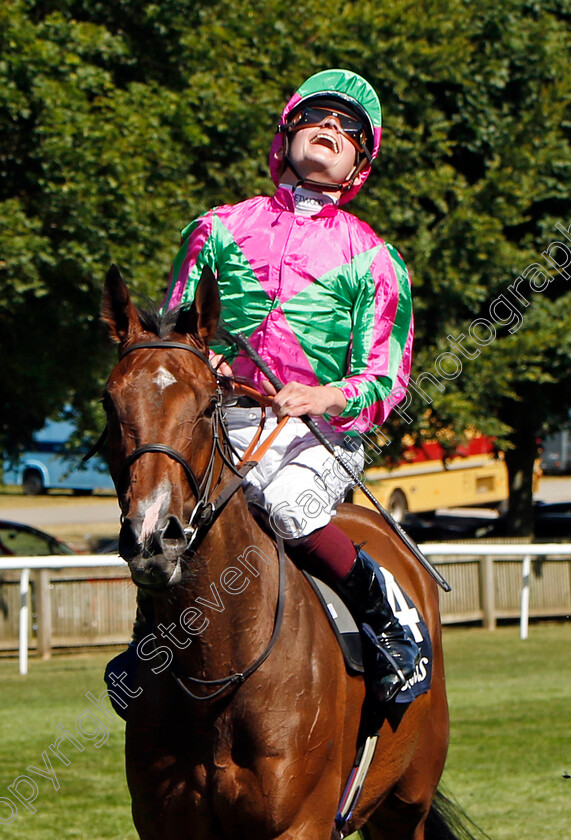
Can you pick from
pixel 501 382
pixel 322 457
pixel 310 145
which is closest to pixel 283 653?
pixel 322 457

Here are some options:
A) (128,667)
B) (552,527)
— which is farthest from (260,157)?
(552,527)

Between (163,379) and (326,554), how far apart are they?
0.94 meters

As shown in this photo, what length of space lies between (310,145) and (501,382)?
32.6 feet

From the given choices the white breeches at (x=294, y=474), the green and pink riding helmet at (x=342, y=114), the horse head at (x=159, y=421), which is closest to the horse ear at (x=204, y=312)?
Answer: the horse head at (x=159, y=421)

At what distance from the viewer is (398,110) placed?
42.9 feet

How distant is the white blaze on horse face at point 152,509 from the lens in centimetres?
232

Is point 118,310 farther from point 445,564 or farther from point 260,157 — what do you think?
point 445,564

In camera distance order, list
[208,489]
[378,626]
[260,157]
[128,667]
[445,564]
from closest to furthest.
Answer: [208,489] < [128,667] < [378,626] < [260,157] < [445,564]

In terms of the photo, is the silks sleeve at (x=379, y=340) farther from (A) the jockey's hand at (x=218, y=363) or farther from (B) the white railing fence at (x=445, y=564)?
(B) the white railing fence at (x=445, y=564)

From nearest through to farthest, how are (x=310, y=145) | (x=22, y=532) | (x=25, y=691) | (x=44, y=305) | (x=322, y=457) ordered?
1. (x=322, y=457)
2. (x=310, y=145)
3. (x=25, y=691)
4. (x=44, y=305)
5. (x=22, y=532)

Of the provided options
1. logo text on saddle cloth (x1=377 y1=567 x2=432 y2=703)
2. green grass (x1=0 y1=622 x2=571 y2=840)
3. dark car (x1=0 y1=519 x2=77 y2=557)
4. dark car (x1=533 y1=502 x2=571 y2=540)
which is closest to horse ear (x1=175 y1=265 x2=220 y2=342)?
logo text on saddle cloth (x1=377 y1=567 x2=432 y2=703)

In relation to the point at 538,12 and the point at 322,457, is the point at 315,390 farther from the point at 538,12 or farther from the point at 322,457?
the point at 538,12

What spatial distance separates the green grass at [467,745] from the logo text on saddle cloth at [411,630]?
2.20 metres

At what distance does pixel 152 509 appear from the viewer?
2.36 m
